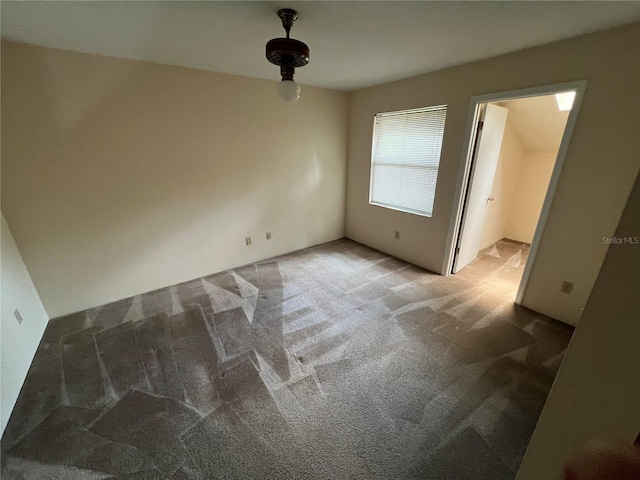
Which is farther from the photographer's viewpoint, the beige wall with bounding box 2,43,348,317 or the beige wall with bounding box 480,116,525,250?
the beige wall with bounding box 480,116,525,250

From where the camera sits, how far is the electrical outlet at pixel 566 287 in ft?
7.38

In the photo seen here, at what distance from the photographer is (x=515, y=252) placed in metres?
3.94

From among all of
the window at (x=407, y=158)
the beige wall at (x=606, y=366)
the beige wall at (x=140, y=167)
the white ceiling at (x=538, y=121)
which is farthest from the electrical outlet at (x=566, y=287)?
the beige wall at (x=140, y=167)

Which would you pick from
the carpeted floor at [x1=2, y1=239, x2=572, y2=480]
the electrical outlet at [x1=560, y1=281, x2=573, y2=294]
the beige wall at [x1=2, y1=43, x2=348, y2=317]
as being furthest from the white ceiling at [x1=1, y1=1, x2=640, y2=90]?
the carpeted floor at [x1=2, y1=239, x2=572, y2=480]

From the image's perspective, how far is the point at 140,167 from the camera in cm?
255

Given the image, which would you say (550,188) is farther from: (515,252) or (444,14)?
(515,252)

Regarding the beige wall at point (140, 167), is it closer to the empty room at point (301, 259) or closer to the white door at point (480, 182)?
the empty room at point (301, 259)

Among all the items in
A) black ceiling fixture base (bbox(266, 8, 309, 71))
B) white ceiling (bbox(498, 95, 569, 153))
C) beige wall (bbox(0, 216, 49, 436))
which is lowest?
beige wall (bbox(0, 216, 49, 436))

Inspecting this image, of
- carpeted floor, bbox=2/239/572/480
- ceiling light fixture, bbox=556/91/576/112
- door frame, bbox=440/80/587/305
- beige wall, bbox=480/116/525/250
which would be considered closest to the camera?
carpeted floor, bbox=2/239/572/480

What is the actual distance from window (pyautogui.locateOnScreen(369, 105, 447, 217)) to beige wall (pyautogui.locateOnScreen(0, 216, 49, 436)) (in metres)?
3.88

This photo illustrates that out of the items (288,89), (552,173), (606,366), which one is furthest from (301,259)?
(606,366)

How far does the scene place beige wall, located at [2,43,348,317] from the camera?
2.07 m

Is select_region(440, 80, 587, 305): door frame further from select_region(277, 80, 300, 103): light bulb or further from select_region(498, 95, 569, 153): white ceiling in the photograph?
select_region(277, 80, 300, 103): light bulb

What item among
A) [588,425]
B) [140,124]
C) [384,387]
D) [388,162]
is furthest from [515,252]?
[140,124]
